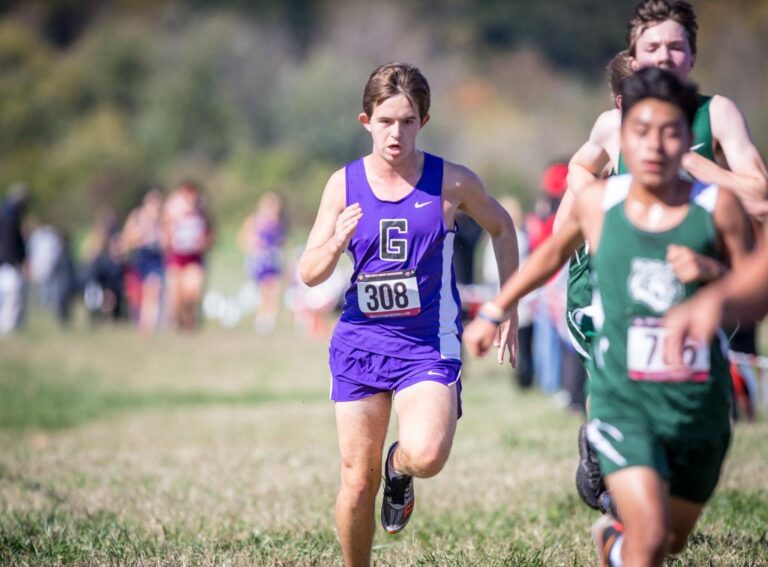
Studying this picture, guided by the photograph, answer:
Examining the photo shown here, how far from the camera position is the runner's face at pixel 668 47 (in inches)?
197

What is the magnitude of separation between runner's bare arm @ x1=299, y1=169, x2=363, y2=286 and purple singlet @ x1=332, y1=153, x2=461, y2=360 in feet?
0.21

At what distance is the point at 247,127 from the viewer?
62094 millimetres

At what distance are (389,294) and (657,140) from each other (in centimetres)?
176

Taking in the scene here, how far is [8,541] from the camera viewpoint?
598cm

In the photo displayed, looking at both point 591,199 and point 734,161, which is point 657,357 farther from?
point 734,161

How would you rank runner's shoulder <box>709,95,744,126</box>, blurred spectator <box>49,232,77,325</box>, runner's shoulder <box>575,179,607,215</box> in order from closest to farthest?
runner's shoulder <box>575,179,607,215</box>, runner's shoulder <box>709,95,744,126</box>, blurred spectator <box>49,232,77,325</box>

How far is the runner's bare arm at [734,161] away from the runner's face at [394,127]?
131cm

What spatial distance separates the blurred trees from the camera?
45656 millimetres

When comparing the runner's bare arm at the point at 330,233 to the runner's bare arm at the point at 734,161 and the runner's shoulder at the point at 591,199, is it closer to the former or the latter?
the runner's shoulder at the point at 591,199

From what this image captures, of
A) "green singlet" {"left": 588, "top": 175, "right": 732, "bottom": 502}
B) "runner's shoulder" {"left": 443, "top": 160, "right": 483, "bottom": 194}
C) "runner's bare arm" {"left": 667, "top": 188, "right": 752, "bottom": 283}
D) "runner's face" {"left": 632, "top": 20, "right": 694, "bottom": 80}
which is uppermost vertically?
"runner's face" {"left": 632, "top": 20, "right": 694, "bottom": 80}

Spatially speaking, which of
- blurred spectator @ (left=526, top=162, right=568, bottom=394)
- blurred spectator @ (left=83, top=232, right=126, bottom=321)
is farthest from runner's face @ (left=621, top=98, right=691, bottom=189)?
blurred spectator @ (left=83, top=232, right=126, bottom=321)

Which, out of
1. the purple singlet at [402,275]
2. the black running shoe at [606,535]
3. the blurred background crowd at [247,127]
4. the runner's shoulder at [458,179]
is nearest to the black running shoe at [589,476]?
the purple singlet at [402,275]

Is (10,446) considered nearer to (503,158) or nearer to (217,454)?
(217,454)

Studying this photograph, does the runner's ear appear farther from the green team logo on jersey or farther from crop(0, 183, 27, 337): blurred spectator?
crop(0, 183, 27, 337): blurred spectator
